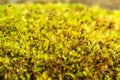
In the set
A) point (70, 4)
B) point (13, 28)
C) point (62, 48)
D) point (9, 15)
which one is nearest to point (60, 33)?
point (62, 48)

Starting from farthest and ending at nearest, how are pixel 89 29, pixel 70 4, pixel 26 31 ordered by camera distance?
pixel 70 4 < pixel 89 29 < pixel 26 31

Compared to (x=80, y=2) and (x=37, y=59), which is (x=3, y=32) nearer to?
(x=37, y=59)

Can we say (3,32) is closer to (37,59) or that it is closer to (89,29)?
(37,59)

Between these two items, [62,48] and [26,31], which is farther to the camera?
[26,31]

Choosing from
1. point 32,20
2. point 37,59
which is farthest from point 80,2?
point 37,59

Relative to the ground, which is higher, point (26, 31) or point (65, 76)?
point (26, 31)

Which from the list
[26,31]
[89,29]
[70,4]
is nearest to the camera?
[26,31]
